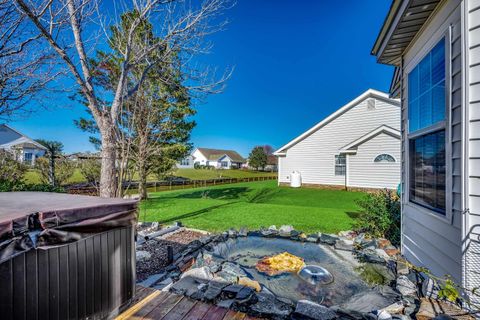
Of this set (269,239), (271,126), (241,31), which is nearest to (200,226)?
(269,239)

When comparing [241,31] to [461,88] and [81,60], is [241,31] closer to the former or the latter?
[81,60]

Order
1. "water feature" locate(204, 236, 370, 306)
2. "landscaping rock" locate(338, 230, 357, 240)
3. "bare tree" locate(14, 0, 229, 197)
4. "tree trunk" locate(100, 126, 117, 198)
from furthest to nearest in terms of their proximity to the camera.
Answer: "landscaping rock" locate(338, 230, 357, 240) < "tree trunk" locate(100, 126, 117, 198) < "bare tree" locate(14, 0, 229, 197) < "water feature" locate(204, 236, 370, 306)

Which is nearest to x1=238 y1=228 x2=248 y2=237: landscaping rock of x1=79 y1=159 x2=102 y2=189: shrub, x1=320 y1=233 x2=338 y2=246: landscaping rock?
x1=320 y1=233 x2=338 y2=246: landscaping rock

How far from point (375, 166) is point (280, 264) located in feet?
37.0

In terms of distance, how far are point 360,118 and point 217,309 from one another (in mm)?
14864

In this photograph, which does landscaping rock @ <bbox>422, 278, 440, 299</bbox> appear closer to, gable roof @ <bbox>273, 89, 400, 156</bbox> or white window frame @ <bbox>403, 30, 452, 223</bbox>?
white window frame @ <bbox>403, 30, 452, 223</bbox>

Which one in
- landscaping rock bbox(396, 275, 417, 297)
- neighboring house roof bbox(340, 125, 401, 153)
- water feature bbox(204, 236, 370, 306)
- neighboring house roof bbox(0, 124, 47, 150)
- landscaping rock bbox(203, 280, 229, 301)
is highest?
neighboring house roof bbox(0, 124, 47, 150)

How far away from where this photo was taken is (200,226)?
6.48 metres

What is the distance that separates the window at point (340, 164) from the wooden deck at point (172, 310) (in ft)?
45.6

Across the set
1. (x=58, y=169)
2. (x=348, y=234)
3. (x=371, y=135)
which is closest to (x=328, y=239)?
(x=348, y=234)

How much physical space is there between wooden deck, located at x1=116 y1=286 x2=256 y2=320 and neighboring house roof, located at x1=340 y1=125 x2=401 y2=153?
1286cm

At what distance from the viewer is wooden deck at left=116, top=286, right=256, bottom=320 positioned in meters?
2.36

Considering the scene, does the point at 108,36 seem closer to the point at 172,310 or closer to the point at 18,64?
the point at 18,64

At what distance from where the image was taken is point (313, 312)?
8.05ft
